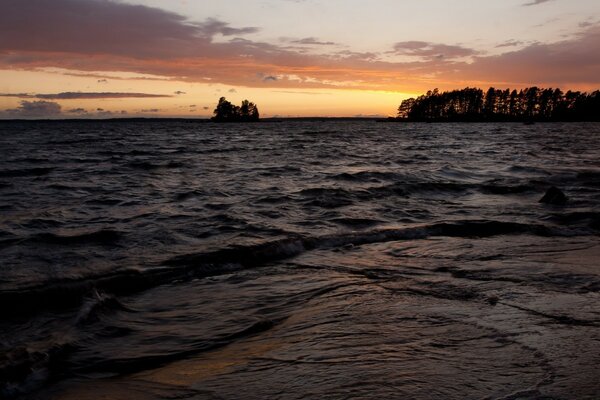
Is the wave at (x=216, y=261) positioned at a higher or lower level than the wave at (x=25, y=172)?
lower

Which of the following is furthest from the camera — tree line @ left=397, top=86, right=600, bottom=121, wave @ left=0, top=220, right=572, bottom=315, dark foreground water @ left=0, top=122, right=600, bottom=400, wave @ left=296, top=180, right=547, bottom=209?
tree line @ left=397, top=86, right=600, bottom=121

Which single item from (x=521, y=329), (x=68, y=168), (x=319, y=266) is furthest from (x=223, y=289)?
(x=68, y=168)

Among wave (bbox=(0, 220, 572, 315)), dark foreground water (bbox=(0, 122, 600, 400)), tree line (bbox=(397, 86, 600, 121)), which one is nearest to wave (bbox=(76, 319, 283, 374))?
dark foreground water (bbox=(0, 122, 600, 400))

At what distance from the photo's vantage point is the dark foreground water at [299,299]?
367 cm

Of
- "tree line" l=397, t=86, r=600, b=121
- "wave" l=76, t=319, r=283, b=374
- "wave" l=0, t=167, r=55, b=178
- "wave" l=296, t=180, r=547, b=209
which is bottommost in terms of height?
"wave" l=76, t=319, r=283, b=374

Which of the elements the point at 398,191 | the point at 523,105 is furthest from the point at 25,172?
the point at 523,105

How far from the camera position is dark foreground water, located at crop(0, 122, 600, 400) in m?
3.67

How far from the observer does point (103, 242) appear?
9.02 metres

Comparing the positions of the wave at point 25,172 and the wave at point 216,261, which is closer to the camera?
the wave at point 216,261

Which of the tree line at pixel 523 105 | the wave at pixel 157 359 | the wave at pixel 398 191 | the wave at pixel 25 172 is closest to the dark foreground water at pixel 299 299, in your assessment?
the wave at pixel 157 359

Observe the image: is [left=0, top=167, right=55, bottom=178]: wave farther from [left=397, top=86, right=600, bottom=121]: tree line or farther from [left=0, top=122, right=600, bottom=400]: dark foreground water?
[left=397, top=86, right=600, bottom=121]: tree line

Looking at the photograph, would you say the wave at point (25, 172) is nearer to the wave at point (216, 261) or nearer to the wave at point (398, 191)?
the wave at point (398, 191)

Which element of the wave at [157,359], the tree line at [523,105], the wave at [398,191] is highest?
the tree line at [523,105]

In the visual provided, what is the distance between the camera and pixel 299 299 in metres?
5.85
